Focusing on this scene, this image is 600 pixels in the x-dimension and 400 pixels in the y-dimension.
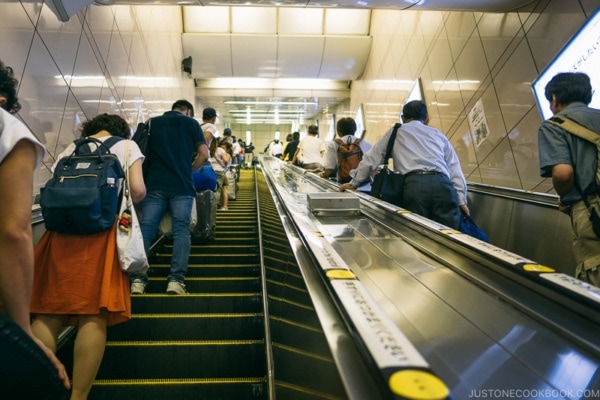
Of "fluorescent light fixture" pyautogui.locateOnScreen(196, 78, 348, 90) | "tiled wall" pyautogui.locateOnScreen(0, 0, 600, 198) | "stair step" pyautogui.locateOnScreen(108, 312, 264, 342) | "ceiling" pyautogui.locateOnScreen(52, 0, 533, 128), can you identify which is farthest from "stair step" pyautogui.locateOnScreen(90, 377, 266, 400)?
"fluorescent light fixture" pyautogui.locateOnScreen(196, 78, 348, 90)

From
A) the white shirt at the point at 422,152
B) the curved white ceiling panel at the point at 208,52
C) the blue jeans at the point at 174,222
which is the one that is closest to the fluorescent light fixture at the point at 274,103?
the curved white ceiling panel at the point at 208,52

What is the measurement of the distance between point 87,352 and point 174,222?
4.60ft

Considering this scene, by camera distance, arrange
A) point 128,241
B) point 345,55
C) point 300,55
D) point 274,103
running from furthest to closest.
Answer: point 274,103, point 345,55, point 300,55, point 128,241

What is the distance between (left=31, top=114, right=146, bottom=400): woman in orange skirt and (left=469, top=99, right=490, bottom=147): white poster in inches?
194

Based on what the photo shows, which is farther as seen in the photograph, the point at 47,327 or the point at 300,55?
the point at 300,55

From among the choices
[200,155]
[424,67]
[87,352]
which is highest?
[424,67]

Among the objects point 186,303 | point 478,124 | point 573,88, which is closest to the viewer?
point 573,88

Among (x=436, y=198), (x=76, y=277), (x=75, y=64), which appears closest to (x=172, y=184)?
(x=76, y=277)

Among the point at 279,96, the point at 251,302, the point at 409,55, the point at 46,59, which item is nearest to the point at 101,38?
the point at 46,59

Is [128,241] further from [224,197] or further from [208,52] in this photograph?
[208,52]

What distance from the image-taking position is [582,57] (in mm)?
3357

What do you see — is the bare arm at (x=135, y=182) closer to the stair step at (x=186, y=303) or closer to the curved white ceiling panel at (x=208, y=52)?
the stair step at (x=186, y=303)

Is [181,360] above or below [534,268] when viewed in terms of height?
below

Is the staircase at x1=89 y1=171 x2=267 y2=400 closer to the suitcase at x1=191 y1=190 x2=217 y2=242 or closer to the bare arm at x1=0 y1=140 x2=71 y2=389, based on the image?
the bare arm at x1=0 y1=140 x2=71 y2=389
